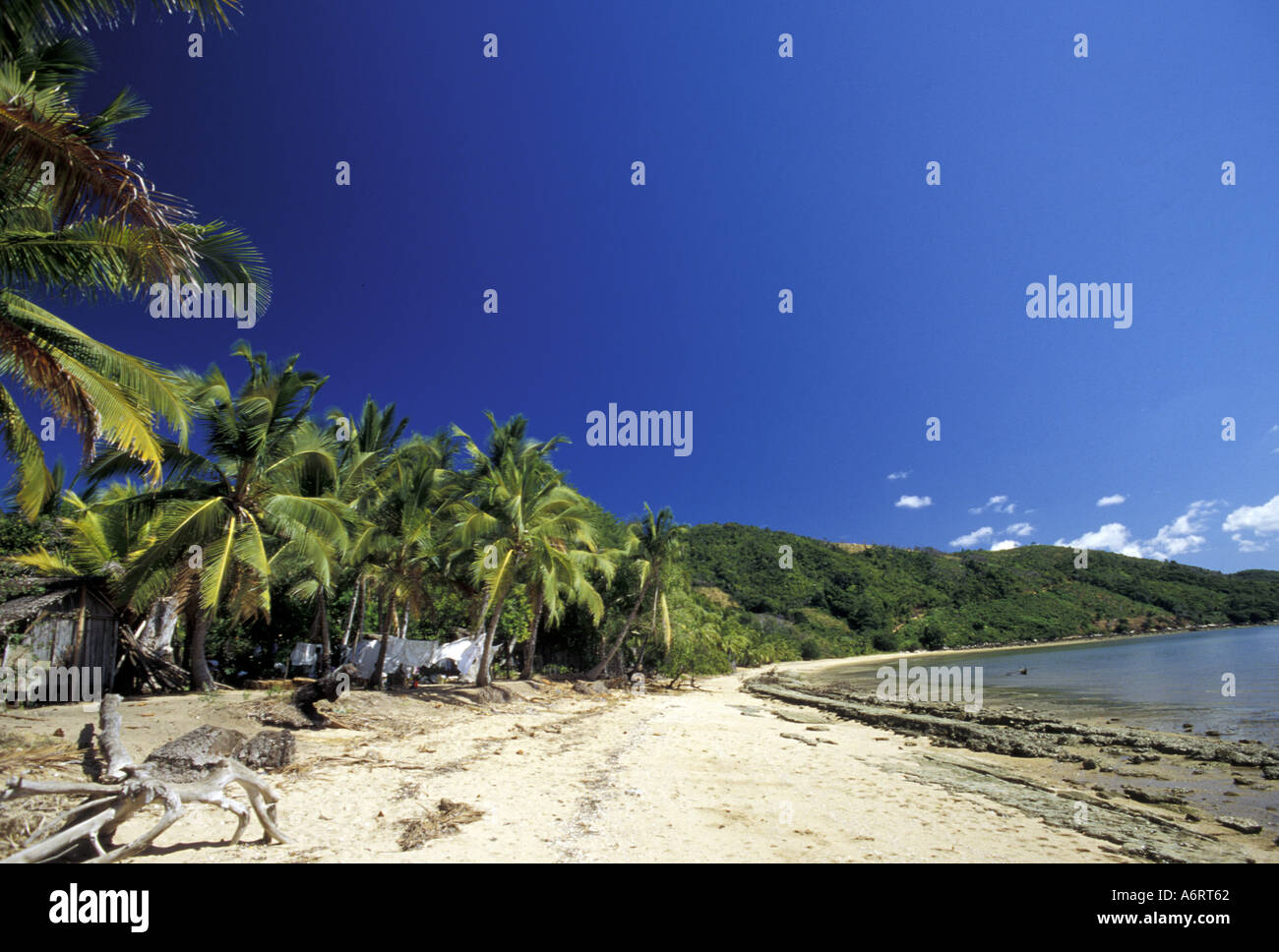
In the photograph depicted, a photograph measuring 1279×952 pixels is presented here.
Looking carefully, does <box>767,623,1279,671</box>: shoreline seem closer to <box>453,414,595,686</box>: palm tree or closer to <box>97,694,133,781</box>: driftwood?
<box>453,414,595,686</box>: palm tree

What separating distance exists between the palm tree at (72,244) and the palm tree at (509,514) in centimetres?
1042

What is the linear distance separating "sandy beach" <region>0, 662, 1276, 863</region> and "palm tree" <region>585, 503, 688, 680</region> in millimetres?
13947

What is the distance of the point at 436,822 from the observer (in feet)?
18.0

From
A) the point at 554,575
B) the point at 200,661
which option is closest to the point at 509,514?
the point at 554,575

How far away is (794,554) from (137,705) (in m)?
85.7

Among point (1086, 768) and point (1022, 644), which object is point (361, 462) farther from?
point (1022, 644)

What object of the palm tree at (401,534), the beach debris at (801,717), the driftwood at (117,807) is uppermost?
the palm tree at (401,534)

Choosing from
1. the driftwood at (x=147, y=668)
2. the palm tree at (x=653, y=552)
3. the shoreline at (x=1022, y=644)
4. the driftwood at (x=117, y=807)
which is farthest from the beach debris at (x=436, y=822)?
the shoreline at (x=1022, y=644)

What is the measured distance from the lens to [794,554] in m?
88.8

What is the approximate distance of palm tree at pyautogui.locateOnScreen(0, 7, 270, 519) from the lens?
5273 mm

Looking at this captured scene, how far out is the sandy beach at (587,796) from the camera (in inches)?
199

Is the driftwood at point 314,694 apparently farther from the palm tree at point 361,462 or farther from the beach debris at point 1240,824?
the beach debris at point 1240,824

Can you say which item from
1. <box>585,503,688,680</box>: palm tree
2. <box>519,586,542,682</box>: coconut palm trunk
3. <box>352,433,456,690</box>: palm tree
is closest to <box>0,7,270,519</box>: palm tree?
<box>352,433,456,690</box>: palm tree
